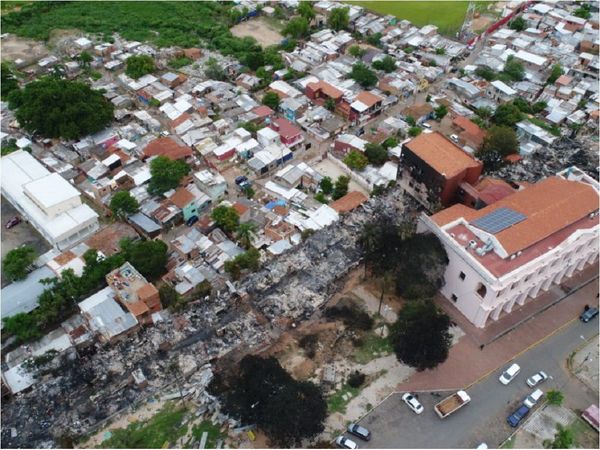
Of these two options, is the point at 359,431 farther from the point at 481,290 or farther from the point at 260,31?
the point at 260,31

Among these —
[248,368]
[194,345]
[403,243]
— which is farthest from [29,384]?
[403,243]

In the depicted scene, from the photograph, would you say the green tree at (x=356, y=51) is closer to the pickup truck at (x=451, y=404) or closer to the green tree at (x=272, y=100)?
the green tree at (x=272, y=100)

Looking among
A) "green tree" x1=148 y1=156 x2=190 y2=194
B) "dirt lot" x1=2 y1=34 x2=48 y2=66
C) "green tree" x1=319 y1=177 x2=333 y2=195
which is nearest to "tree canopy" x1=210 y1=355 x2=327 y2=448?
"green tree" x1=319 y1=177 x2=333 y2=195

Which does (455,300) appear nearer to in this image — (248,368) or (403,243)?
(403,243)

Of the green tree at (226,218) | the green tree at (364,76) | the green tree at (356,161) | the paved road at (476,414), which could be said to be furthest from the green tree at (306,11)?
the paved road at (476,414)

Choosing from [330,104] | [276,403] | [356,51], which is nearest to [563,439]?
[276,403]

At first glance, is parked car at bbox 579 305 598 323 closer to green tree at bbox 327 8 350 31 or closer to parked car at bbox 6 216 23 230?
parked car at bbox 6 216 23 230
